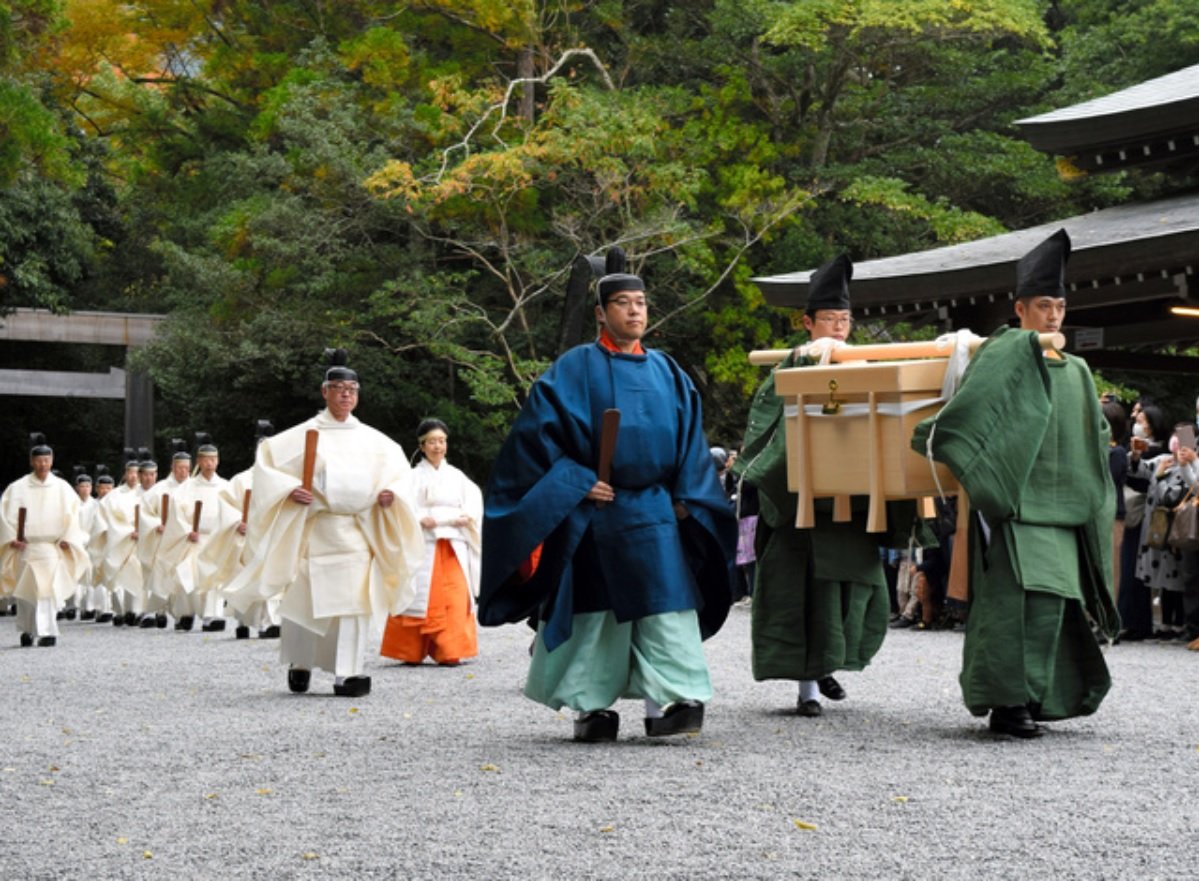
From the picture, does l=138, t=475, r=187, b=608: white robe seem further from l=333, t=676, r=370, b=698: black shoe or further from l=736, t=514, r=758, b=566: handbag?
l=333, t=676, r=370, b=698: black shoe

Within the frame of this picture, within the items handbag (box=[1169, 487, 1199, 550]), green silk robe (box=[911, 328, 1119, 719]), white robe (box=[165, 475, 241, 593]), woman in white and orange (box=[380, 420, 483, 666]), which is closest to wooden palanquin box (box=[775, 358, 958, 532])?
green silk robe (box=[911, 328, 1119, 719])

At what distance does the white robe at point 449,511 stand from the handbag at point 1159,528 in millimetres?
4715

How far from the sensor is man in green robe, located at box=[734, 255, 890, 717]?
24.1 ft

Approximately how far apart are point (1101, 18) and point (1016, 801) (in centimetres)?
2451

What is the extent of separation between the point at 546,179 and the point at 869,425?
17.4 meters

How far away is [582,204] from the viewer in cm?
2400

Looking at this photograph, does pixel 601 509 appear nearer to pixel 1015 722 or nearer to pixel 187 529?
pixel 1015 722

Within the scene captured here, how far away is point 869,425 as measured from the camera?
21.8 feet

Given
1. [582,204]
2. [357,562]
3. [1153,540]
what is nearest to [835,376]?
[357,562]

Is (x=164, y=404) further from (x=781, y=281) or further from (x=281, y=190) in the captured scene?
(x=781, y=281)

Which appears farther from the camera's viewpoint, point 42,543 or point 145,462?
point 145,462

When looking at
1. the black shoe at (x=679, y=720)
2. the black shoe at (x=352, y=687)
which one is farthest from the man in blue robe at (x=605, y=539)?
the black shoe at (x=352, y=687)

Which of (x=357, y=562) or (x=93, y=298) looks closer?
(x=357, y=562)

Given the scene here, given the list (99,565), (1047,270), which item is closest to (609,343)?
(1047,270)
